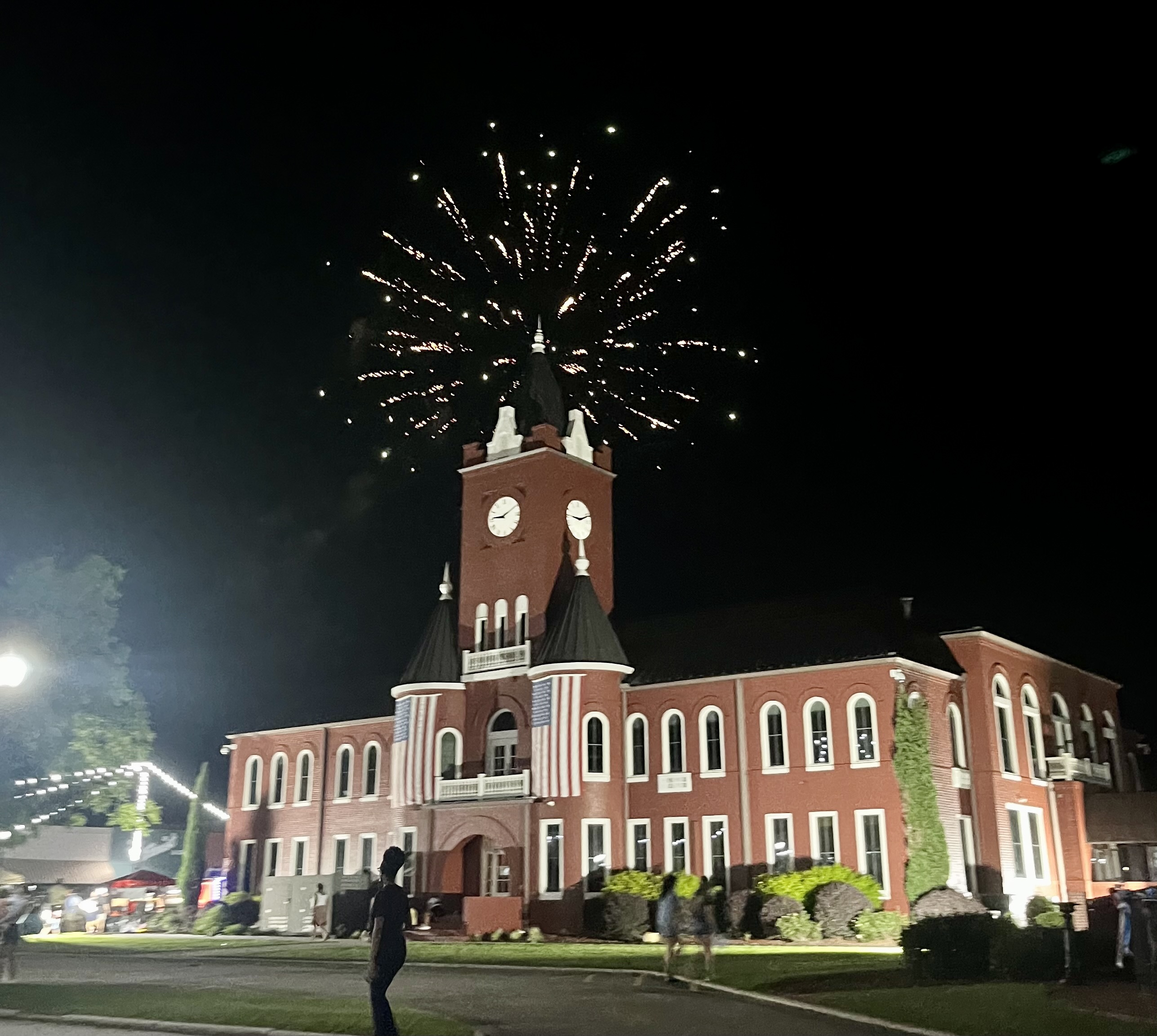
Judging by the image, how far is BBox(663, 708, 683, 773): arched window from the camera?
130ft

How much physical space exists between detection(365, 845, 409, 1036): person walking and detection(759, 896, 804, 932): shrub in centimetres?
2171

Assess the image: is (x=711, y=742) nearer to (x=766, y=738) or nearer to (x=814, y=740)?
(x=766, y=738)

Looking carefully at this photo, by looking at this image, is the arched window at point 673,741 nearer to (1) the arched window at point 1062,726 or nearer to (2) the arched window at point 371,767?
(1) the arched window at point 1062,726

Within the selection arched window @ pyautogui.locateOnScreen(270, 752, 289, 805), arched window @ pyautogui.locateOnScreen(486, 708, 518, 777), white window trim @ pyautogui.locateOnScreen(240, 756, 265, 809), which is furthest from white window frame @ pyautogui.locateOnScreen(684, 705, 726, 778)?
white window trim @ pyautogui.locateOnScreen(240, 756, 265, 809)

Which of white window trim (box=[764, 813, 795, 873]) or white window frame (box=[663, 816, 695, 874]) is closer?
white window trim (box=[764, 813, 795, 873])

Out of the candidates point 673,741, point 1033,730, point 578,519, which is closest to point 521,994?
point 673,741

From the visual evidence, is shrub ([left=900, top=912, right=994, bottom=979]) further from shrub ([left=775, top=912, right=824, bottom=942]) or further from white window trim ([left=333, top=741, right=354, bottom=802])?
white window trim ([left=333, top=741, right=354, bottom=802])

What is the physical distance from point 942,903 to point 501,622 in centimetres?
1779

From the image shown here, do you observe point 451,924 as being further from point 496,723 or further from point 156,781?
point 156,781

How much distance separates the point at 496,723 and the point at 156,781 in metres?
49.2

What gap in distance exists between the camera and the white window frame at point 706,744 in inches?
1517

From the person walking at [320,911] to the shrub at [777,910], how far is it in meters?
13.3

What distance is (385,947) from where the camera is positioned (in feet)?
39.9

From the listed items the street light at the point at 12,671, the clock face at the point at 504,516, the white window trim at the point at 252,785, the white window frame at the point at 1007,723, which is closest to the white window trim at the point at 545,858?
the clock face at the point at 504,516
